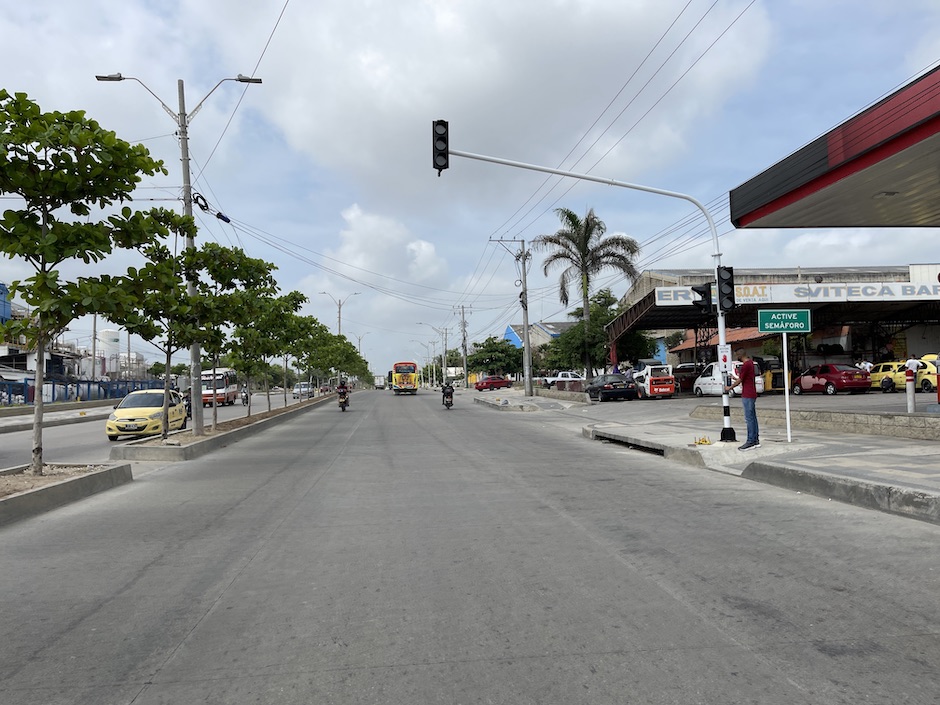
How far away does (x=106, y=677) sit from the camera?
13.0ft

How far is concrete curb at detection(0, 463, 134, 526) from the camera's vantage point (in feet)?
28.4

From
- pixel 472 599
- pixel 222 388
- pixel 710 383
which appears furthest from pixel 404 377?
pixel 472 599

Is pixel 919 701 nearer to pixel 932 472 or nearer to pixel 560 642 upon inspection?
pixel 560 642

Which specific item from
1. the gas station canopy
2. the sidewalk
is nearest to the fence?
the sidewalk

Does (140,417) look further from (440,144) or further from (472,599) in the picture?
(472,599)

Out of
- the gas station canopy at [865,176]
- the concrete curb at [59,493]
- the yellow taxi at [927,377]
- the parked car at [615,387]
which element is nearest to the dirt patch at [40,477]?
the concrete curb at [59,493]

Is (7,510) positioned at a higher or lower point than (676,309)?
lower

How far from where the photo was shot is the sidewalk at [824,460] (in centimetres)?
851

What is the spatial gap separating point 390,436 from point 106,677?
1685 centimetres

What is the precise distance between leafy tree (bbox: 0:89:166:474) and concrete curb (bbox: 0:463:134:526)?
0.86m

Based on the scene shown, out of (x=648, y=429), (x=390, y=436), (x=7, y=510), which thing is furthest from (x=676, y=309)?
(x=7, y=510)

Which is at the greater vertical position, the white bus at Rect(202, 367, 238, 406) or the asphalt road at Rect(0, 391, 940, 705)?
the white bus at Rect(202, 367, 238, 406)

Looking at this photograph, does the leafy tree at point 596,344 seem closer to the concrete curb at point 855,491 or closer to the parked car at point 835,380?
the parked car at point 835,380

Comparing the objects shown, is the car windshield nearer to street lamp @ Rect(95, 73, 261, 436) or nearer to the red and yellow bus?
street lamp @ Rect(95, 73, 261, 436)
